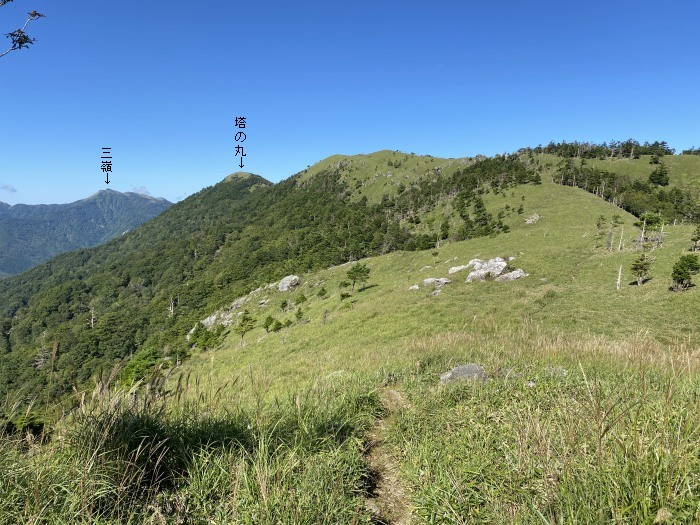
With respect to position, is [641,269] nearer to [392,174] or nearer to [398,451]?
[398,451]

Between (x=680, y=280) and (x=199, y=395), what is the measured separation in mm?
30073

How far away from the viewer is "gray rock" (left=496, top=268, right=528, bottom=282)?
107ft

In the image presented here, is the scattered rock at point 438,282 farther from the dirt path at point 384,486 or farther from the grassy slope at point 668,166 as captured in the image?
the grassy slope at point 668,166

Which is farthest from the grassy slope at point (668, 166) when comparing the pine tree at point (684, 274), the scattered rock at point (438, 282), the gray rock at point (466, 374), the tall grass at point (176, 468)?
the tall grass at point (176, 468)

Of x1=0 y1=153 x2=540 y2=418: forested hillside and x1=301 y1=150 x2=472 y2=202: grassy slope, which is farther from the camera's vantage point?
x1=301 y1=150 x2=472 y2=202: grassy slope

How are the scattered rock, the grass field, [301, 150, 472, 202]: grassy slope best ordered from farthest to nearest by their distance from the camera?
[301, 150, 472, 202]: grassy slope → the scattered rock → the grass field

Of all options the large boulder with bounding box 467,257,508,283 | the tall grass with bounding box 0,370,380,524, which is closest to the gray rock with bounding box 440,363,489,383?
the tall grass with bounding box 0,370,380,524

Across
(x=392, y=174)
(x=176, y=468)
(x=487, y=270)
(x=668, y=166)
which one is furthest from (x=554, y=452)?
(x=392, y=174)

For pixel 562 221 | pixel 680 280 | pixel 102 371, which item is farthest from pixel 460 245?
pixel 102 371

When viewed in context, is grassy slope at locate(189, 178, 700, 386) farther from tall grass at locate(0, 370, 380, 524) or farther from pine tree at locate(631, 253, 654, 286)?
tall grass at locate(0, 370, 380, 524)

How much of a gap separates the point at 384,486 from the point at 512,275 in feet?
109

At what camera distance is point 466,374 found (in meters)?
6.06

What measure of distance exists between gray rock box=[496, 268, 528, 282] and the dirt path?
31.1 meters

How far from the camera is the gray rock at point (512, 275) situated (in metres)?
32.5
